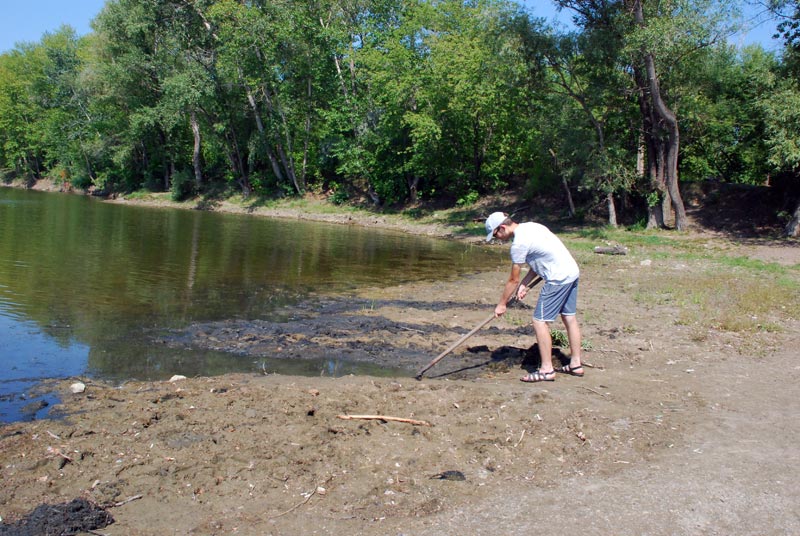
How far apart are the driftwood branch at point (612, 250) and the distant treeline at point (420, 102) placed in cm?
524

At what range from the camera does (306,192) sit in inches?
1620

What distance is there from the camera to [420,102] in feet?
108

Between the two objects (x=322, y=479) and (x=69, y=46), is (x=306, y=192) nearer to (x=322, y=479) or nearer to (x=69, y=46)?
(x=69, y=46)

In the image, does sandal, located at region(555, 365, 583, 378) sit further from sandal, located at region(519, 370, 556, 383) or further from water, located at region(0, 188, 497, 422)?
water, located at region(0, 188, 497, 422)

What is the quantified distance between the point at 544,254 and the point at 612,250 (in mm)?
12879

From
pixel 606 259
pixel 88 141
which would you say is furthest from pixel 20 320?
pixel 88 141

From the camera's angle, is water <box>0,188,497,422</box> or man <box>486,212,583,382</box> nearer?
man <box>486,212,583,382</box>

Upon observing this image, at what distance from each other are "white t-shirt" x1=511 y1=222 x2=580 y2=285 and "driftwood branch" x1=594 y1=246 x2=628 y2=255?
1254 centimetres

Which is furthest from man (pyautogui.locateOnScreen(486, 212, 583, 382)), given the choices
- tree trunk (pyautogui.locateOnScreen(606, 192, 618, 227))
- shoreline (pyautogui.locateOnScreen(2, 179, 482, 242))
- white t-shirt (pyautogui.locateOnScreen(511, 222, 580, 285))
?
tree trunk (pyautogui.locateOnScreen(606, 192, 618, 227))

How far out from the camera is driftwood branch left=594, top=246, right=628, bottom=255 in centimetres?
1919

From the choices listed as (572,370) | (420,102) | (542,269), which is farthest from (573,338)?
(420,102)

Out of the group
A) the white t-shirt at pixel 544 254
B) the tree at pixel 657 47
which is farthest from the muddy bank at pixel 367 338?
the tree at pixel 657 47

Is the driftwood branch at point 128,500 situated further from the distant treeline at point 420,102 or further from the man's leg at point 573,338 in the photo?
the distant treeline at point 420,102

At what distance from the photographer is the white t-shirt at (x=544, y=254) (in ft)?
24.2
